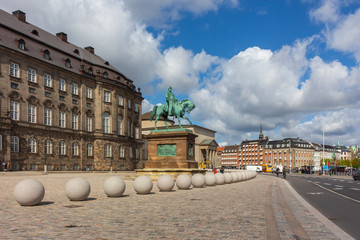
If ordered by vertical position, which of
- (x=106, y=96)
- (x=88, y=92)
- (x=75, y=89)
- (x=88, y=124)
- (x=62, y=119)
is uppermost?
(x=75, y=89)

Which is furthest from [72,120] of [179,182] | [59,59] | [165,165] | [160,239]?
[160,239]

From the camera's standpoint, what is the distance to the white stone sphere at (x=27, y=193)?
12.5 meters

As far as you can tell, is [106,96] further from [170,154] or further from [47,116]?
[170,154]

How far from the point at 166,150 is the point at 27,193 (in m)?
18.8

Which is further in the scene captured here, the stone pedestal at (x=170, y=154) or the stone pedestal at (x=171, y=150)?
the stone pedestal at (x=171, y=150)

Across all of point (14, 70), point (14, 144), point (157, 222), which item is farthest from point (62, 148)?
point (157, 222)

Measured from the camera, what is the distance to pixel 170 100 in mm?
34094

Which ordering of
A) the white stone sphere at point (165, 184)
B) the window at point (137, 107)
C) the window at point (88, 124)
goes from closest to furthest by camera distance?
the white stone sphere at point (165, 184) < the window at point (88, 124) < the window at point (137, 107)

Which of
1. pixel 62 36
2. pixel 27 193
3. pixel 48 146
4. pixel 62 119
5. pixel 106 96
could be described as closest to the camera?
pixel 27 193

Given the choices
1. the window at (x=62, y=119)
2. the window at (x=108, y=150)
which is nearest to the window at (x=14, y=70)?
the window at (x=62, y=119)

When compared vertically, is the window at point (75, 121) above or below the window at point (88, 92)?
below

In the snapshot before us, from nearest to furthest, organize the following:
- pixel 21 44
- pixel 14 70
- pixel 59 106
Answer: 1. pixel 14 70
2. pixel 21 44
3. pixel 59 106

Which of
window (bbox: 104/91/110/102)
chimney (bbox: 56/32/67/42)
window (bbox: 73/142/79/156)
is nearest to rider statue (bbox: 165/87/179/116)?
window (bbox: 73/142/79/156)

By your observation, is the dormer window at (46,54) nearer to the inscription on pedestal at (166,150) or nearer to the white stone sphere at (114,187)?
the inscription on pedestal at (166,150)
